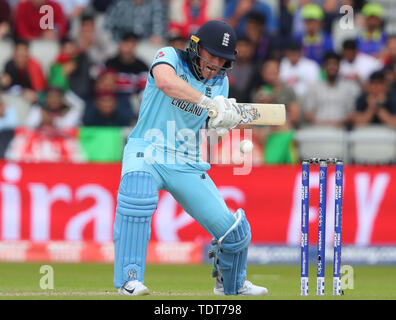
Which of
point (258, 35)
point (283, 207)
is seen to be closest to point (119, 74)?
point (258, 35)

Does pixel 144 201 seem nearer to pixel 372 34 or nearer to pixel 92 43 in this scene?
pixel 92 43

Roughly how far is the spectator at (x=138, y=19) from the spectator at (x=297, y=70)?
1.84m

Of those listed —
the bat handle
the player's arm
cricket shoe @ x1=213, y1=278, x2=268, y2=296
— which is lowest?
cricket shoe @ x1=213, y1=278, x2=268, y2=296

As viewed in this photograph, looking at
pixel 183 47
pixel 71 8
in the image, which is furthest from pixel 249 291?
pixel 71 8

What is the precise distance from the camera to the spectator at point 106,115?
450 inches

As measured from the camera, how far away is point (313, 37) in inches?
509

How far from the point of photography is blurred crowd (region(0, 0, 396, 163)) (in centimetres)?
1154

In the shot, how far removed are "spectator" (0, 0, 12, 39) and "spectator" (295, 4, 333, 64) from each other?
13.2 ft

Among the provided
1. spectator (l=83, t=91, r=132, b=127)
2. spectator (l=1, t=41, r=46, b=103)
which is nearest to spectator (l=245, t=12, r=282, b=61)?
spectator (l=83, t=91, r=132, b=127)

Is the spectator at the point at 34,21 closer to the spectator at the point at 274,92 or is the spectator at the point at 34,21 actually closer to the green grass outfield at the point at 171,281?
the spectator at the point at 274,92

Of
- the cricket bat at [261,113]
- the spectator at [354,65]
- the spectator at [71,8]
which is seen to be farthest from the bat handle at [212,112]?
the spectator at [71,8]

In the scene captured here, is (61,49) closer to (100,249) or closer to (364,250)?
(100,249)

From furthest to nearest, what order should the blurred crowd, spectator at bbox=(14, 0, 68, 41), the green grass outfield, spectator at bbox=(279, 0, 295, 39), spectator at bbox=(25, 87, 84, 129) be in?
spectator at bbox=(279, 0, 295, 39), spectator at bbox=(14, 0, 68, 41), the blurred crowd, spectator at bbox=(25, 87, 84, 129), the green grass outfield

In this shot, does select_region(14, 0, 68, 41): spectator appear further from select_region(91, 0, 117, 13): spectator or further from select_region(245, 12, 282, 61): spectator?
select_region(245, 12, 282, 61): spectator
